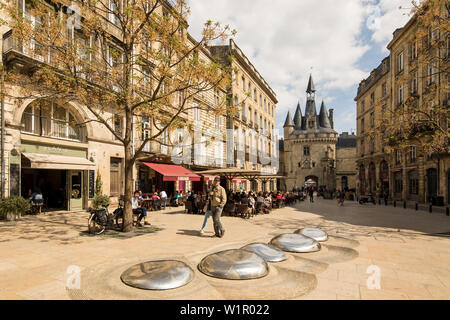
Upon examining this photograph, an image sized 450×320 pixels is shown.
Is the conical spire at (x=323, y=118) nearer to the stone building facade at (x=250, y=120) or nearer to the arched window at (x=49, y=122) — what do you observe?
the stone building facade at (x=250, y=120)

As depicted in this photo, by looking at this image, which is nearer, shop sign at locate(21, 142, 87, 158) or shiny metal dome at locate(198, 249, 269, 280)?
shiny metal dome at locate(198, 249, 269, 280)

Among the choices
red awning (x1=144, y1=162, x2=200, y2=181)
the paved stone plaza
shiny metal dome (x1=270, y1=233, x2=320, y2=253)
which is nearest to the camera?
the paved stone plaza

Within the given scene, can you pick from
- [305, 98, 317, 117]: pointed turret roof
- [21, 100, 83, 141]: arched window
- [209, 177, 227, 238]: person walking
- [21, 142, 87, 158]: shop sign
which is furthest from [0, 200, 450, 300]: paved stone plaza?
[305, 98, 317, 117]: pointed turret roof

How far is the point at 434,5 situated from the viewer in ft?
28.9

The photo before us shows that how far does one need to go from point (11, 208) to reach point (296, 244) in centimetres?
1065

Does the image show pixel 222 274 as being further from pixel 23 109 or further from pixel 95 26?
pixel 23 109

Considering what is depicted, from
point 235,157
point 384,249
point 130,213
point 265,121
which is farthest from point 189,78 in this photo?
point 265,121

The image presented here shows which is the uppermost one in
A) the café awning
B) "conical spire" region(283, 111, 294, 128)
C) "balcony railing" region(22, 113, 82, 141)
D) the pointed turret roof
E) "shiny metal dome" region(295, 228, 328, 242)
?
the pointed turret roof

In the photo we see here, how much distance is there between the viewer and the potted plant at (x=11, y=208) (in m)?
9.78

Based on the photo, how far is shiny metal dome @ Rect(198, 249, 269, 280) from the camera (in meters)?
4.40

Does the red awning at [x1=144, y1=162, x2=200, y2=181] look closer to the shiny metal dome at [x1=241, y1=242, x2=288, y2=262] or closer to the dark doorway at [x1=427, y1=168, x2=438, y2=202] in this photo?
the shiny metal dome at [x1=241, y1=242, x2=288, y2=262]

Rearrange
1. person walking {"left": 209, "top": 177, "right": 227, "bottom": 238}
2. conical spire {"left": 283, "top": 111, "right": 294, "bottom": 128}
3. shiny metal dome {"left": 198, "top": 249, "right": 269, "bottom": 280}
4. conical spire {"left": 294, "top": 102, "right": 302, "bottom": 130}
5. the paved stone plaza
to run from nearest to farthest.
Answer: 1. the paved stone plaza
2. shiny metal dome {"left": 198, "top": 249, "right": 269, "bottom": 280}
3. person walking {"left": 209, "top": 177, "right": 227, "bottom": 238}
4. conical spire {"left": 283, "top": 111, "right": 294, "bottom": 128}
5. conical spire {"left": 294, "top": 102, "right": 302, "bottom": 130}

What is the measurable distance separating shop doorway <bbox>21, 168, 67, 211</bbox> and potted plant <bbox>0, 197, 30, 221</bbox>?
4084mm

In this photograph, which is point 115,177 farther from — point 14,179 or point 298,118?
point 298,118
